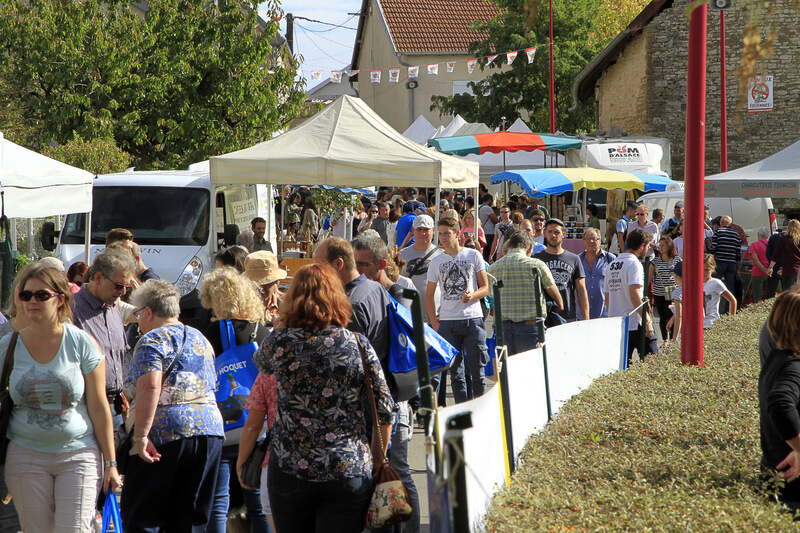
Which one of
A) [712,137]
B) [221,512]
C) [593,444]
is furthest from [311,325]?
[712,137]

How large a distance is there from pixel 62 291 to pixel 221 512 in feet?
4.67

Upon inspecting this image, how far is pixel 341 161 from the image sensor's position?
10336 millimetres

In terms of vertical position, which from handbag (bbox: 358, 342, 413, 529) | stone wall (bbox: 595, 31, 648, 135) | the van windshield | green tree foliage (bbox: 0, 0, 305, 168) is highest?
stone wall (bbox: 595, 31, 648, 135)

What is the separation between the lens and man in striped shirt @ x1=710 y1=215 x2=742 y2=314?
44.7ft

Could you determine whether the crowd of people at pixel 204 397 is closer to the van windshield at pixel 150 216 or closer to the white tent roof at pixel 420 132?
the van windshield at pixel 150 216

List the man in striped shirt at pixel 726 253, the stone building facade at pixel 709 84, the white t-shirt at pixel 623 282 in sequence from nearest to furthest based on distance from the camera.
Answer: the white t-shirt at pixel 623 282 → the man in striped shirt at pixel 726 253 → the stone building facade at pixel 709 84

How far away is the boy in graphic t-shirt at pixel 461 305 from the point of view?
7242 mm

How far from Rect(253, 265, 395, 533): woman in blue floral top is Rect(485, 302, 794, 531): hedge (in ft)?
2.20

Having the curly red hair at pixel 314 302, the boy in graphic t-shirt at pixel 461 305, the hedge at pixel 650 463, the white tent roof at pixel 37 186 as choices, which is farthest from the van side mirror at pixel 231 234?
the curly red hair at pixel 314 302

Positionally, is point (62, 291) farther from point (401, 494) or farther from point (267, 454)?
point (401, 494)

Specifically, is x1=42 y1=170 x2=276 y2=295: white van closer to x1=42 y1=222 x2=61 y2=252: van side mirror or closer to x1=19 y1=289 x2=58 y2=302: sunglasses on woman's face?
x1=42 y1=222 x2=61 y2=252: van side mirror

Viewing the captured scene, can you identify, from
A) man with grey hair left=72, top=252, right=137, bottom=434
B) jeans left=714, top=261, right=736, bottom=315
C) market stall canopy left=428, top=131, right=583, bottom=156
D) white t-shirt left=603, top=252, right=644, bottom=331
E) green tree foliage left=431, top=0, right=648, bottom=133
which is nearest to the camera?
man with grey hair left=72, top=252, right=137, bottom=434

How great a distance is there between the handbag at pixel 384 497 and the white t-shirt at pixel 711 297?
24.2ft

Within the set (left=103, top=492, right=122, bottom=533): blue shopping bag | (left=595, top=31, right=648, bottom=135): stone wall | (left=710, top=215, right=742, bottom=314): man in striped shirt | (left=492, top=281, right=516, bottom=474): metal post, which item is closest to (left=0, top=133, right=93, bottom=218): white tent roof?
(left=103, top=492, right=122, bottom=533): blue shopping bag
